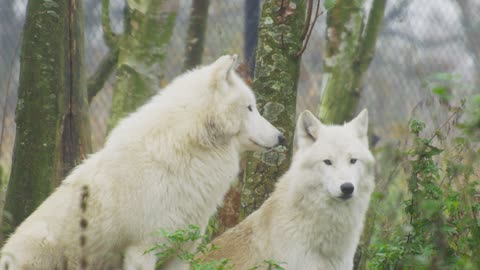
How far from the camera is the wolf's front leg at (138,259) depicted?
4578 millimetres

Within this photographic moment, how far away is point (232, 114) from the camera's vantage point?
195 inches

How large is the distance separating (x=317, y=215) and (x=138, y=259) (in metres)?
1.32

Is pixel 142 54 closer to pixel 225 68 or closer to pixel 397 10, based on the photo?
pixel 225 68

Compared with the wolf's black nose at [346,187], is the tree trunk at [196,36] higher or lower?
higher

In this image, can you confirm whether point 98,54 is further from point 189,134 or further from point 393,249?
point 393,249


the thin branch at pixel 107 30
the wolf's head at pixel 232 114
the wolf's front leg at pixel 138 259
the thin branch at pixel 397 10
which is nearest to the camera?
the wolf's front leg at pixel 138 259

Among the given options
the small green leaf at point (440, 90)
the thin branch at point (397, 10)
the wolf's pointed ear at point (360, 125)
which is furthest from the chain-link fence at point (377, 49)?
the small green leaf at point (440, 90)

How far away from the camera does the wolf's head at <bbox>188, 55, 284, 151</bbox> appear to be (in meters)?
4.93

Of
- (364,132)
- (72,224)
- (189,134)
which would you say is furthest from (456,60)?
(72,224)

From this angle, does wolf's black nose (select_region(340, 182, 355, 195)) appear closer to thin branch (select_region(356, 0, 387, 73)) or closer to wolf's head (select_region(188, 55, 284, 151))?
wolf's head (select_region(188, 55, 284, 151))

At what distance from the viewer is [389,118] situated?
30.2 ft

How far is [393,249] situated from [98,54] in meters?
6.40

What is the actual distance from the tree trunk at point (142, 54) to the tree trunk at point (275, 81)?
150 centimetres

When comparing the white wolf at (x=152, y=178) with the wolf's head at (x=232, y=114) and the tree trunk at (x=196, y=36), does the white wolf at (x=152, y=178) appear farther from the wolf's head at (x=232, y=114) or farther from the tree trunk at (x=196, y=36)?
the tree trunk at (x=196, y=36)
